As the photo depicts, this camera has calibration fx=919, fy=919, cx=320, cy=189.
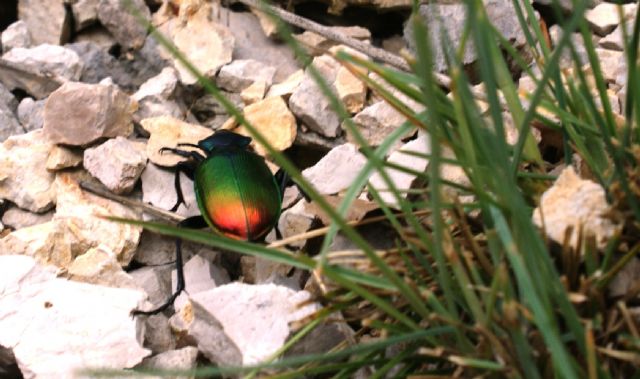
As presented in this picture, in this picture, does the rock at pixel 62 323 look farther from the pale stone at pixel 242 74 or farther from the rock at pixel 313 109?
the pale stone at pixel 242 74

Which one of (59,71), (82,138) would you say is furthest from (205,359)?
(59,71)

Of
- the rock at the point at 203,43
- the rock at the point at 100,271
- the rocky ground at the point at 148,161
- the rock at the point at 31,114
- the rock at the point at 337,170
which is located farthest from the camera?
the rock at the point at 203,43

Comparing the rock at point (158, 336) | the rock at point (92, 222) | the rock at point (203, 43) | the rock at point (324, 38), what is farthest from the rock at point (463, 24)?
the rock at point (158, 336)

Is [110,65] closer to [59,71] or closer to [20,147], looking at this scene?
[59,71]

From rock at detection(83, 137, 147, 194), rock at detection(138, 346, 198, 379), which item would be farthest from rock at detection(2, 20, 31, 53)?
rock at detection(138, 346, 198, 379)

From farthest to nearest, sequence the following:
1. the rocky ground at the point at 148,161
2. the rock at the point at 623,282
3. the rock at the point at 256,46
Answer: the rock at the point at 256,46 → the rocky ground at the point at 148,161 → the rock at the point at 623,282

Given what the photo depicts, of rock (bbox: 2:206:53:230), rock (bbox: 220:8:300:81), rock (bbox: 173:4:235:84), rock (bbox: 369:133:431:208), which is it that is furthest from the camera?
rock (bbox: 220:8:300:81)

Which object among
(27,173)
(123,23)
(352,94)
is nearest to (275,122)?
(352,94)

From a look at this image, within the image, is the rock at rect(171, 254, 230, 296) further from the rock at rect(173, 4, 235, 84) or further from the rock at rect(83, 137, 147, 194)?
the rock at rect(173, 4, 235, 84)

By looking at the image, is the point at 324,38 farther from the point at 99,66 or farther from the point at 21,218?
the point at 21,218
